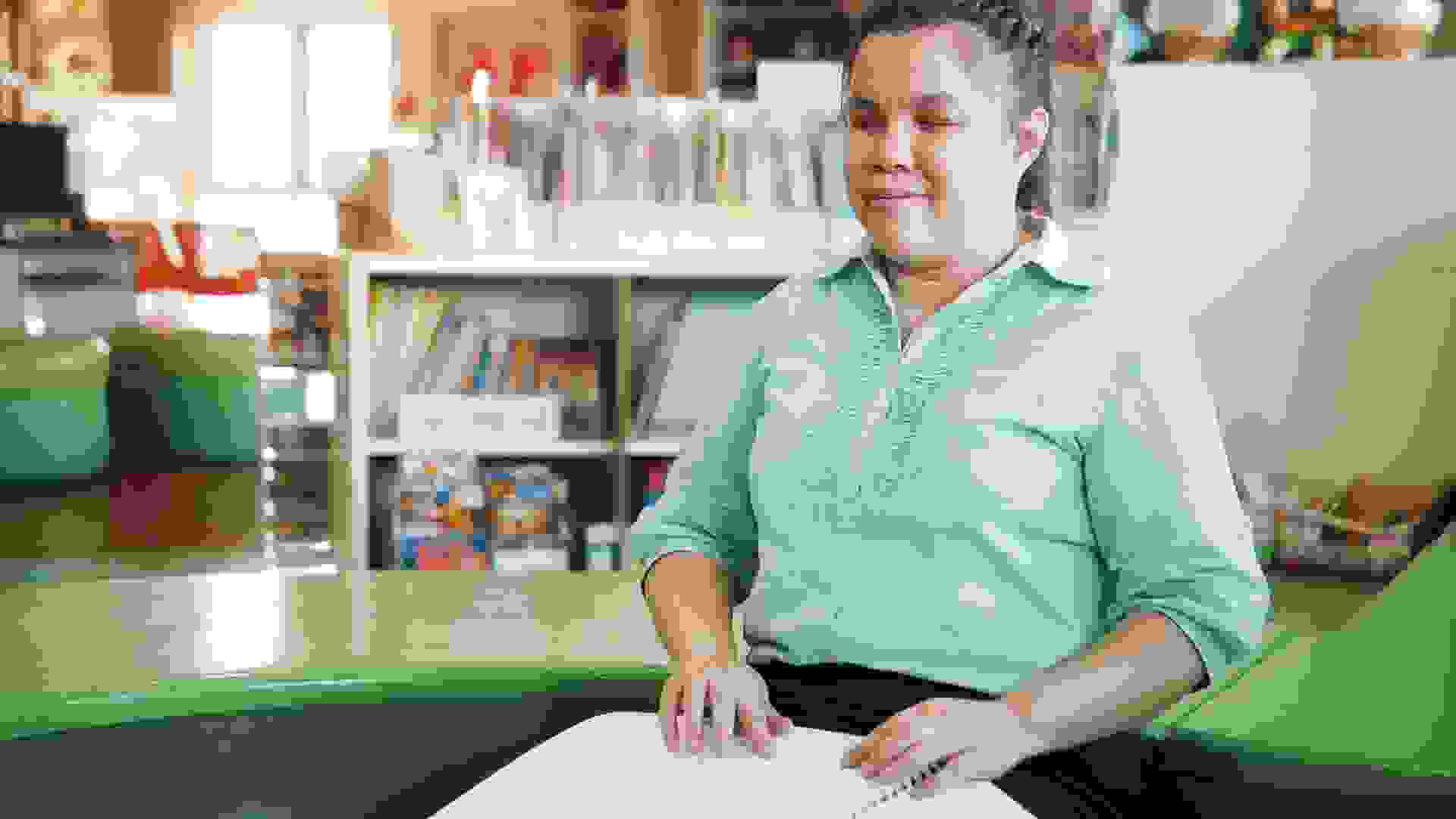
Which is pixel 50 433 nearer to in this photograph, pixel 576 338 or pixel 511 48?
pixel 576 338

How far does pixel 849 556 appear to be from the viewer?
1.44m

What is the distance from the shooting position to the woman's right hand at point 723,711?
1.41m

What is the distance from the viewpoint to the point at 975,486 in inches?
55.5

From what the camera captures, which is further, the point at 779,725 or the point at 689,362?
the point at 689,362

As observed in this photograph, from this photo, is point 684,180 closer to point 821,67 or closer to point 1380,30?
point 821,67

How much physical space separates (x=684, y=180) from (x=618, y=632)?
2.55m

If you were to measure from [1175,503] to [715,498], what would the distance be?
0.43 meters

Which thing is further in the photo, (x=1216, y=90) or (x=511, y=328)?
(x=511, y=328)

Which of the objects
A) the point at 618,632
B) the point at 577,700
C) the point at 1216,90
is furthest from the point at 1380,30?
the point at 577,700

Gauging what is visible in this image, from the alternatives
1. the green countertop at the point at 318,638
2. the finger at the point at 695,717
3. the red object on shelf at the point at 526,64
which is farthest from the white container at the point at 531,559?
the red object on shelf at the point at 526,64

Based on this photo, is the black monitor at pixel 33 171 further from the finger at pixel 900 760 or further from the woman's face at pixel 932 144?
the finger at pixel 900 760

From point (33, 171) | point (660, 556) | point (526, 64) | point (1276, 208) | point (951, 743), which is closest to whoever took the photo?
point (951, 743)

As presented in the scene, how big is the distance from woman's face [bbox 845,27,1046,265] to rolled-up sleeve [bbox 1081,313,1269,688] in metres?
0.18

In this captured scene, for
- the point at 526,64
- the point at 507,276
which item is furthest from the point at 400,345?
the point at 526,64
